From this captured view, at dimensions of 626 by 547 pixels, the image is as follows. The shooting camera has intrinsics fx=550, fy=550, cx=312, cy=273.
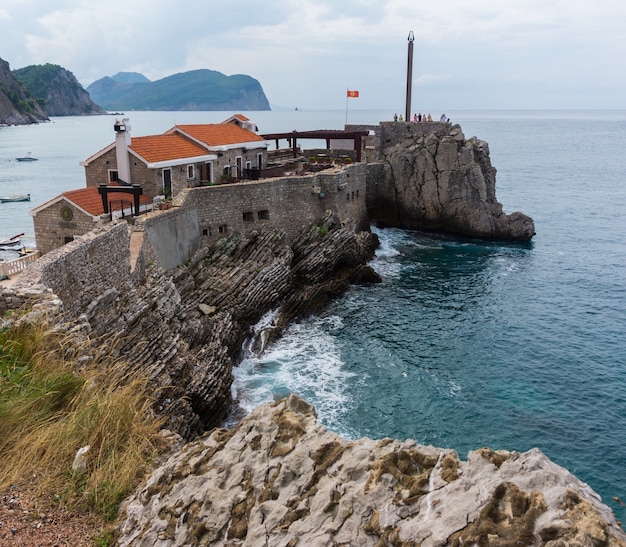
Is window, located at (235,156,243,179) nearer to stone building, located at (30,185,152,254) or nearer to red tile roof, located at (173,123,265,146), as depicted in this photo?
red tile roof, located at (173,123,265,146)

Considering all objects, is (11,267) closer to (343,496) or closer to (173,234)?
(173,234)

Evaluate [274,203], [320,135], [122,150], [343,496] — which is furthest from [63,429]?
[320,135]

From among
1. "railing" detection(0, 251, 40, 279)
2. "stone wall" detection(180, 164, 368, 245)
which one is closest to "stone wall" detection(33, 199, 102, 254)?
"railing" detection(0, 251, 40, 279)

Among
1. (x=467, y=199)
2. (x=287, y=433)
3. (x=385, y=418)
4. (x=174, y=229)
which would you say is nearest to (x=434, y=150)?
(x=467, y=199)

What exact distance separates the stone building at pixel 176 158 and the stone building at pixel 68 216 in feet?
12.7

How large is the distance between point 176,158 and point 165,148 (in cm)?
100

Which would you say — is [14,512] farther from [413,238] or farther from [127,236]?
[413,238]

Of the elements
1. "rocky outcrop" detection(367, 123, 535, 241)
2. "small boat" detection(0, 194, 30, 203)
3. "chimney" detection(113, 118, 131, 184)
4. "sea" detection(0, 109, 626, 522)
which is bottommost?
"sea" detection(0, 109, 626, 522)

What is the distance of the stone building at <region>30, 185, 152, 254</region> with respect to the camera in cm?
2622

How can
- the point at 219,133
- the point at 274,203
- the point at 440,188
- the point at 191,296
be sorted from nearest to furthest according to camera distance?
the point at 191,296
the point at 274,203
the point at 219,133
the point at 440,188

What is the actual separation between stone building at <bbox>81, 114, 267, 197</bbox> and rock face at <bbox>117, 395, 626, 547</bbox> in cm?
2469

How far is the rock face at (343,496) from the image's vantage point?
5266mm

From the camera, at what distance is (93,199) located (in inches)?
1078

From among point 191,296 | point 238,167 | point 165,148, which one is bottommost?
point 191,296
